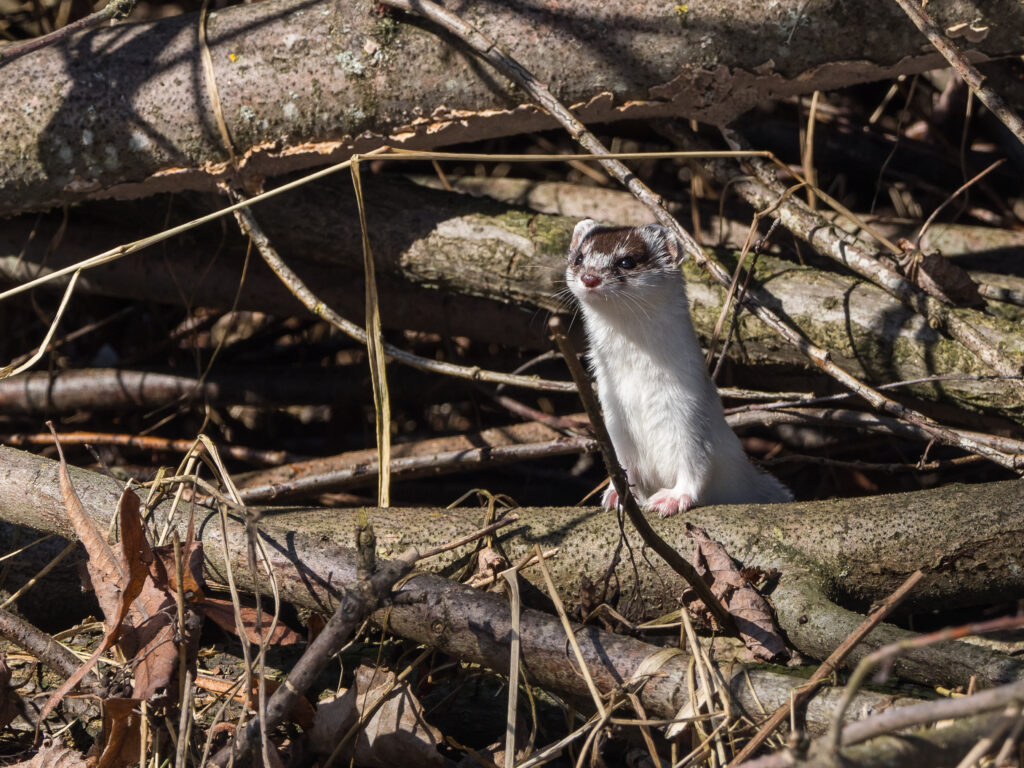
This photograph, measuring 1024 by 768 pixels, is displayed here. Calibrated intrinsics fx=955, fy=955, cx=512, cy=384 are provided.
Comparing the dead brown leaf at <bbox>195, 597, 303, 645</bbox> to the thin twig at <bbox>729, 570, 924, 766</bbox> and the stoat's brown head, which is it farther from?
the stoat's brown head

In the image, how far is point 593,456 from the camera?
13.0 ft

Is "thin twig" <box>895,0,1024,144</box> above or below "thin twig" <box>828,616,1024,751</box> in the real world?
above

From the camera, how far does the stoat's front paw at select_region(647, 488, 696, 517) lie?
282 cm

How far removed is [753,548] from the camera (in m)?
2.41

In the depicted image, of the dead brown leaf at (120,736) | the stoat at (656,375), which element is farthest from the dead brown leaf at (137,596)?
the stoat at (656,375)

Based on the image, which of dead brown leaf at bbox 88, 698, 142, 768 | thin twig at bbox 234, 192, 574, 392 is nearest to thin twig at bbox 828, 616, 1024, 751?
dead brown leaf at bbox 88, 698, 142, 768

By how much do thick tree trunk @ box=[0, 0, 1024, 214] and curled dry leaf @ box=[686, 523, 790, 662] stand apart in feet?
5.11

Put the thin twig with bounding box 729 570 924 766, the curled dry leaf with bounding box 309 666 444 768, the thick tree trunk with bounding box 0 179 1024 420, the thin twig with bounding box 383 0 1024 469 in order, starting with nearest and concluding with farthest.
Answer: the thin twig with bounding box 729 570 924 766, the curled dry leaf with bounding box 309 666 444 768, the thin twig with bounding box 383 0 1024 469, the thick tree trunk with bounding box 0 179 1024 420

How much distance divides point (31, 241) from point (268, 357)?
1.09 meters

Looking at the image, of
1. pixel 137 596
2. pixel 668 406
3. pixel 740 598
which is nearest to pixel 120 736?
pixel 137 596

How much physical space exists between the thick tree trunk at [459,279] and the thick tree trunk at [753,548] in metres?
0.72

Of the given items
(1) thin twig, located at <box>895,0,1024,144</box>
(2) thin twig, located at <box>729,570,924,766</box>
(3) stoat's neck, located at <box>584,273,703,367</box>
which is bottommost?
(2) thin twig, located at <box>729,570,924,766</box>

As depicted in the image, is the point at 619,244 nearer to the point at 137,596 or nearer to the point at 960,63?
the point at 960,63

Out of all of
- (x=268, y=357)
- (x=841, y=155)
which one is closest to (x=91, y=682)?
(x=268, y=357)
